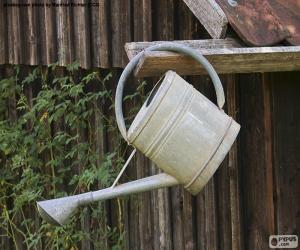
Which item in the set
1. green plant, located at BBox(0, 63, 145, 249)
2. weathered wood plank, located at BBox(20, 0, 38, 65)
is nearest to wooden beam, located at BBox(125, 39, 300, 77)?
green plant, located at BBox(0, 63, 145, 249)

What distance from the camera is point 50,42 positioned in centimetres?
638

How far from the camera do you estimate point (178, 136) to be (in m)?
3.15

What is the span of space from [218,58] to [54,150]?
3.13 m

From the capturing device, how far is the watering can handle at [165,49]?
3.20 meters

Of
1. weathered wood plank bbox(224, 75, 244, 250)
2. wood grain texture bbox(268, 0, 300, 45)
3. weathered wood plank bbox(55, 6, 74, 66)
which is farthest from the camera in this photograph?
weathered wood plank bbox(55, 6, 74, 66)

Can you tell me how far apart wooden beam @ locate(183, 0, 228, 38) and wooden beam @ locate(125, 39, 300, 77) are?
0.17 ft

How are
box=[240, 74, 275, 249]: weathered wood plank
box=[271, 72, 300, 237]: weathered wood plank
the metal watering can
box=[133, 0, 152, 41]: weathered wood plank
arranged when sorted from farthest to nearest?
box=[133, 0, 152, 41]: weathered wood plank
box=[240, 74, 275, 249]: weathered wood plank
box=[271, 72, 300, 237]: weathered wood plank
the metal watering can

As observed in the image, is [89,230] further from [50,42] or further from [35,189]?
[50,42]

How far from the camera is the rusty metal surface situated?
366 centimetres

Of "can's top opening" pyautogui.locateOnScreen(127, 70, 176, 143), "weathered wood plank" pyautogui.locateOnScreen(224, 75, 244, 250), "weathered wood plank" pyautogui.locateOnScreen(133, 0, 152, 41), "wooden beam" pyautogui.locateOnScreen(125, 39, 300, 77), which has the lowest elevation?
"weathered wood plank" pyautogui.locateOnScreen(224, 75, 244, 250)

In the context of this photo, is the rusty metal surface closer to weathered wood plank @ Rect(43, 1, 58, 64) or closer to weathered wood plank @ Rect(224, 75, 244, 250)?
weathered wood plank @ Rect(224, 75, 244, 250)

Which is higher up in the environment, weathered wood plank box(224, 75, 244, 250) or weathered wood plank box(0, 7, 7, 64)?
weathered wood plank box(0, 7, 7, 64)

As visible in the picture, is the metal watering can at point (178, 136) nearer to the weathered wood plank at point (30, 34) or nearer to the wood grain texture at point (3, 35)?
the weathered wood plank at point (30, 34)

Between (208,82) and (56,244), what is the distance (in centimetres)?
182
